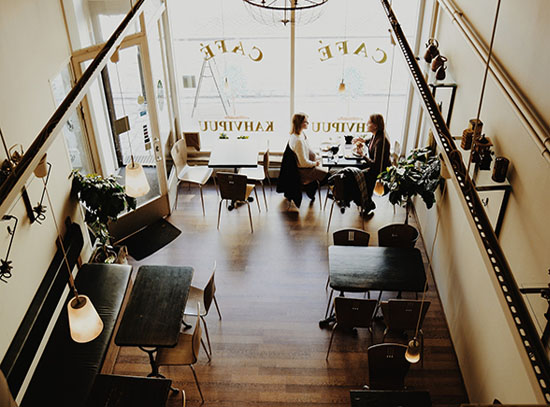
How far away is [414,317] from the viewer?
195 inches

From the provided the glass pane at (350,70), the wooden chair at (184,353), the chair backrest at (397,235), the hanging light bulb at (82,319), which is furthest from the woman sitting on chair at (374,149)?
the hanging light bulb at (82,319)

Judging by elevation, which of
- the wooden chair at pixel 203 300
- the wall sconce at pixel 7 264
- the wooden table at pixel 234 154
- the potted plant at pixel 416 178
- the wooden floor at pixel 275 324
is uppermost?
the wall sconce at pixel 7 264

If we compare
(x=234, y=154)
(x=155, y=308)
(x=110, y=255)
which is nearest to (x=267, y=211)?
(x=234, y=154)

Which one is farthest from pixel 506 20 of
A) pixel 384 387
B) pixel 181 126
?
pixel 181 126

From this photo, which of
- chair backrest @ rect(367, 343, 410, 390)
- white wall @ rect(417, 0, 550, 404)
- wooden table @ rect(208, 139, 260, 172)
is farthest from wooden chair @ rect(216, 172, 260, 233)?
chair backrest @ rect(367, 343, 410, 390)

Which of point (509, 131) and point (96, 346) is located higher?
point (509, 131)

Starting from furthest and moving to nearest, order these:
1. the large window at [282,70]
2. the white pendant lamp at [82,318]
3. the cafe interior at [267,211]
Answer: the large window at [282,70] < the cafe interior at [267,211] < the white pendant lamp at [82,318]

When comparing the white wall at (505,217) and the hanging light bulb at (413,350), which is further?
the hanging light bulb at (413,350)

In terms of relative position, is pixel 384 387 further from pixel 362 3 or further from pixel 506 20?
pixel 362 3

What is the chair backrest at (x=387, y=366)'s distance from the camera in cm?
443

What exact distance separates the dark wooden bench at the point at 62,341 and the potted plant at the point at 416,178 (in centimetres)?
344

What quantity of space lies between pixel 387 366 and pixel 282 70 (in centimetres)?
535

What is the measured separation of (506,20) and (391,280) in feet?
8.91

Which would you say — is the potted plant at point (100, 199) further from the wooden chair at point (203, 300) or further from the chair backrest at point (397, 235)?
the chair backrest at point (397, 235)
